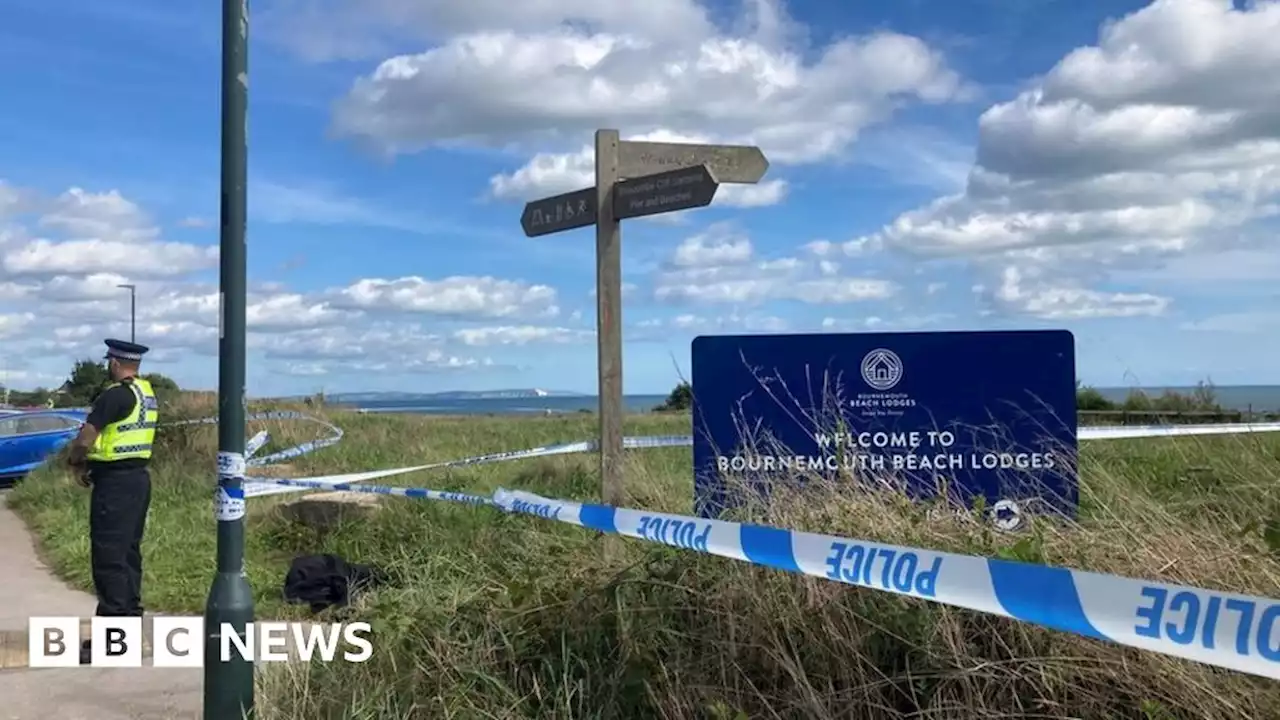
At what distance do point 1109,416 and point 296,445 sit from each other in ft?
41.0

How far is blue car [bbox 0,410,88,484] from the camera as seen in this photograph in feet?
62.4

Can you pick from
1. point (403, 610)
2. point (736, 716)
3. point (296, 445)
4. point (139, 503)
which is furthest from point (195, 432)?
point (736, 716)

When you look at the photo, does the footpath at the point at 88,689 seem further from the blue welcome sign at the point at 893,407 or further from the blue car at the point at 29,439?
the blue car at the point at 29,439

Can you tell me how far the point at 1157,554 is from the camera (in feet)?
13.3

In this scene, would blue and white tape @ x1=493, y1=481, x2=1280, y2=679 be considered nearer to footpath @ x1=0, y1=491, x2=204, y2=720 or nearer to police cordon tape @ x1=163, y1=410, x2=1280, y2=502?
police cordon tape @ x1=163, y1=410, x2=1280, y2=502

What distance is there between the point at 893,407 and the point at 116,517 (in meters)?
4.70

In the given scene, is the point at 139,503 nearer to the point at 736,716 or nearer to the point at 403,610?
the point at 403,610

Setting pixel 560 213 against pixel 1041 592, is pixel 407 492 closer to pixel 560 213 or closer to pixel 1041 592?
pixel 560 213

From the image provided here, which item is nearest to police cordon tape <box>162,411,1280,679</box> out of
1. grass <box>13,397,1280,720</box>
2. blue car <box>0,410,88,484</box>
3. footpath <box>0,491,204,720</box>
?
grass <box>13,397,1280,720</box>

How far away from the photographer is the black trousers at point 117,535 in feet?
23.5

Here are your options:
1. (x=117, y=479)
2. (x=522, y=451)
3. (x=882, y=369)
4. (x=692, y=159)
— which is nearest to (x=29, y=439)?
(x=522, y=451)

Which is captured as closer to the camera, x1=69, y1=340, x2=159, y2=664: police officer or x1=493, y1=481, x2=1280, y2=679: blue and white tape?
x1=493, y1=481, x2=1280, y2=679: blue and white tape

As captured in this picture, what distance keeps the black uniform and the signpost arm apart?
9.49 ft

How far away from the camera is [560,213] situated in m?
7.52
